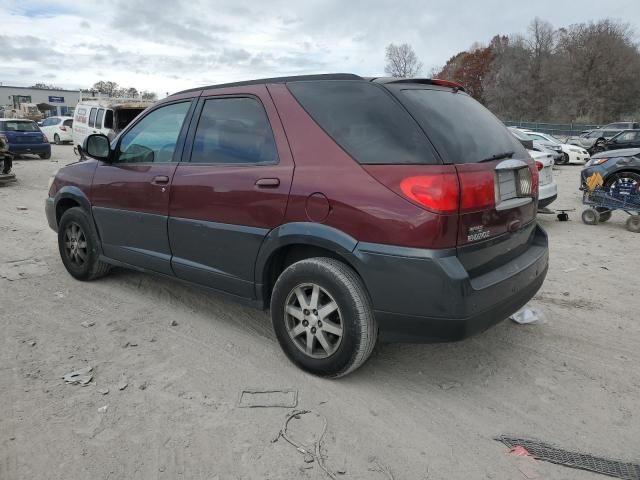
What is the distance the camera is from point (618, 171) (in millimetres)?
9055

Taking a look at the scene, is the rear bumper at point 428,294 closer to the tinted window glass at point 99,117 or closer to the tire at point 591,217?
the tire at point 591,217

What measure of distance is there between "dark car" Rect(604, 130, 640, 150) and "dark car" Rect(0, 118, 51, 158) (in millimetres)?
23198

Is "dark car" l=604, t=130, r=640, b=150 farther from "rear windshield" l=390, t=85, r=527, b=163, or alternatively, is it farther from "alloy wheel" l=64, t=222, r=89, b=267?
"alloy wheel" l=64, t=222, r=89, b=267

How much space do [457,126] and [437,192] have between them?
0.60 meters

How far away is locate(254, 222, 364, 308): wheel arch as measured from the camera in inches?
116

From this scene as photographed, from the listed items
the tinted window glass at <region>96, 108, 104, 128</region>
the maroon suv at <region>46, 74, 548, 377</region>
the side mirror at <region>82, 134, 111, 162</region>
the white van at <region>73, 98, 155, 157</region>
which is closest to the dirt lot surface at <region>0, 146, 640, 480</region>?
the maroon suv at <region>46, 74, 548, 377</region>

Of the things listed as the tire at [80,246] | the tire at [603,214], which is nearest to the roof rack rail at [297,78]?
the tire at [80,246]

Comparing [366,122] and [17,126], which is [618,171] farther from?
[17,126]

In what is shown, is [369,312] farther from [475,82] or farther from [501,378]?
[475,82]

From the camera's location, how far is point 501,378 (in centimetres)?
335

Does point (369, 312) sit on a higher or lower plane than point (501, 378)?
higher

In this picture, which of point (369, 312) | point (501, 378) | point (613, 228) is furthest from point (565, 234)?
point (369, 312)

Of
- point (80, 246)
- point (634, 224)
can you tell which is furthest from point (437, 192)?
point (634, 224)

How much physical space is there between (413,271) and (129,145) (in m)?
2.97
